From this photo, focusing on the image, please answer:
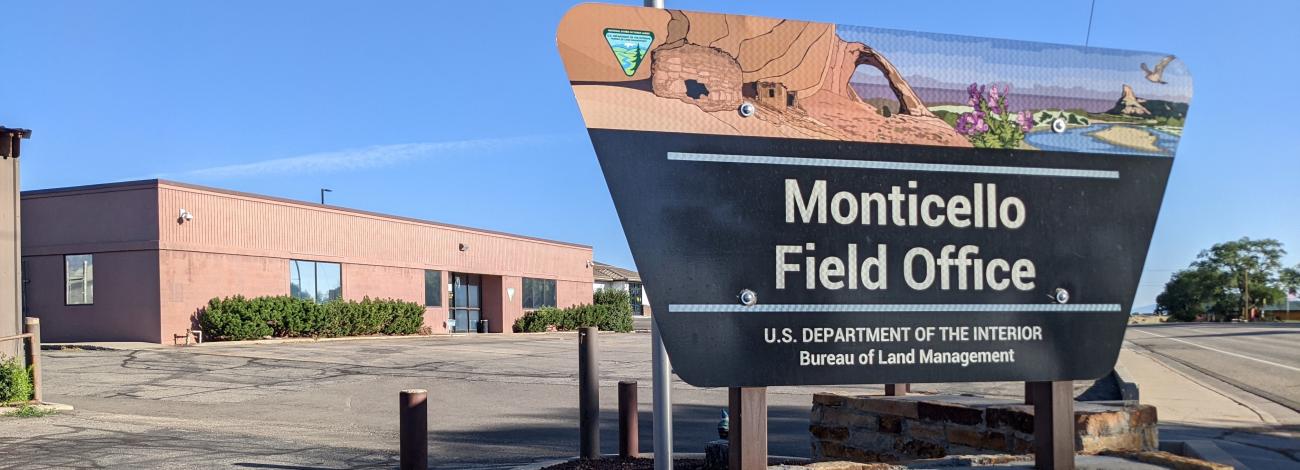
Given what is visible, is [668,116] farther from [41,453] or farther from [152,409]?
[152,409]

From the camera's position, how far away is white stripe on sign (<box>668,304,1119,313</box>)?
135 inches

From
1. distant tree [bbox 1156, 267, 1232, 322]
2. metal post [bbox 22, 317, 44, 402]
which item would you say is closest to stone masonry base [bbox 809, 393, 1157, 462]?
metal post [bbox 22, 317, 44, 402]

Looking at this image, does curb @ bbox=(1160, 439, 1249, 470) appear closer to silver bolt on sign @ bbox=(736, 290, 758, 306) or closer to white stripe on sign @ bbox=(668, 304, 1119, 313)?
white stripe on sign @ bbox=(668, 304, 1119, 313)

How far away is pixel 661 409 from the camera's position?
15.0 feet

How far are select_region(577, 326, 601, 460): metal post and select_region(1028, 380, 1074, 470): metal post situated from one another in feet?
11.7

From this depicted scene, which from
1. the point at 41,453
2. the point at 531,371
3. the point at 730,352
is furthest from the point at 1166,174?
the point at 531,371

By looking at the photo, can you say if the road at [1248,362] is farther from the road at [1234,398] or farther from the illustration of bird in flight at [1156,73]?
the illustration of bird in flight at [1156,73]

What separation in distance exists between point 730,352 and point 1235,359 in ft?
82.3

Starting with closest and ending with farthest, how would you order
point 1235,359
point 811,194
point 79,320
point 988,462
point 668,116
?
point 668,116 < point 811,194 < point 988,462 < point 1235,359 < point 79,320

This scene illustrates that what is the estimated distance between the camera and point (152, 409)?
13609 millimetres

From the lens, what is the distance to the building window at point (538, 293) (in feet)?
149

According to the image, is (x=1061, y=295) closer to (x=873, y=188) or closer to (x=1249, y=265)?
(x=873, y=188)

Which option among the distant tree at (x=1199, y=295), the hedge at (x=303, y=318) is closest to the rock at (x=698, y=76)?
the hedge at (x=303, y=318)

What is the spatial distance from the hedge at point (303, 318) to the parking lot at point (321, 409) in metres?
3.62
